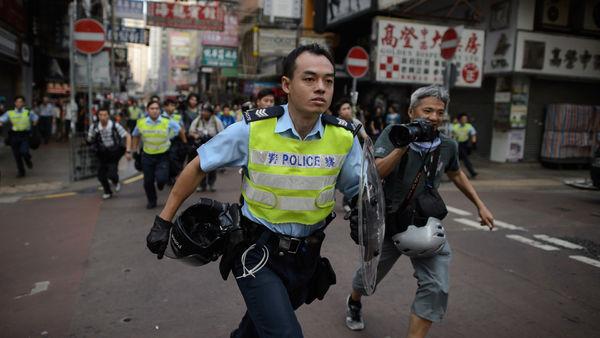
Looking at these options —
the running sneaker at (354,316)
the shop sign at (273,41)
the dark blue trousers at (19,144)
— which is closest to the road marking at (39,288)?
the running sneaker at (354,316)

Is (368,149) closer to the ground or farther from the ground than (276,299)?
farther from the ground

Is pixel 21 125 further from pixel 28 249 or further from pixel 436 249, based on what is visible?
pixel 436 249

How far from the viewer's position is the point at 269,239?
2.11 meters

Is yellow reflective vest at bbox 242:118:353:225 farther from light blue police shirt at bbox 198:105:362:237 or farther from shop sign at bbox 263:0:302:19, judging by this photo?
shop sign at bbox 263:0:302:19

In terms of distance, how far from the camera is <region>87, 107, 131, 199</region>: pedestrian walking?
7930mm

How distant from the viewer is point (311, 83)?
2082 mm

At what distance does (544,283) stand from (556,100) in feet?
44.6

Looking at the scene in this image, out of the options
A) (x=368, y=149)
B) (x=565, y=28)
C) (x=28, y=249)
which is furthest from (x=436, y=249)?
(x=565, y=28)

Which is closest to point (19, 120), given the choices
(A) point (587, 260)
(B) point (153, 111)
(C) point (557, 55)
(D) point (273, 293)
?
(B) point (153, 111)

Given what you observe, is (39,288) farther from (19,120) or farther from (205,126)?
(19,120)

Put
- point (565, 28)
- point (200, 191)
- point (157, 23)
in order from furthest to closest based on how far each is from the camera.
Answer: point (157, 23) → point (565, 28) → point (200, 191)

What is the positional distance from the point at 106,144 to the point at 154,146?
3.90 ft

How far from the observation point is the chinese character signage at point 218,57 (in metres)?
27.9

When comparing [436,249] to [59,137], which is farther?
[59,137]
